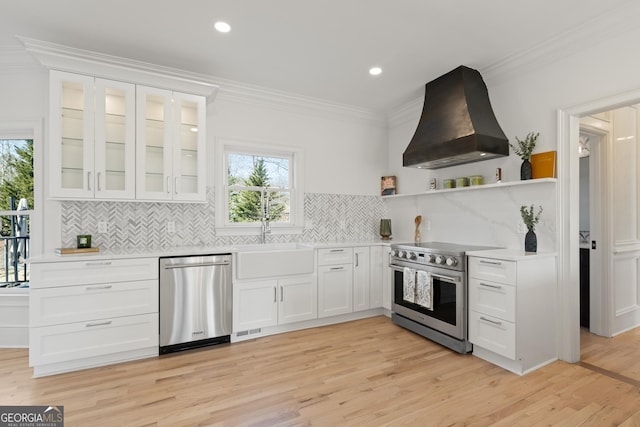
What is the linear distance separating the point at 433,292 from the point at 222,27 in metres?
3.03

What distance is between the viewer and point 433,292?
124 inches

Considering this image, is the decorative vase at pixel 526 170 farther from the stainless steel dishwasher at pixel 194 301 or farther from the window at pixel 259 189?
the stainless steel dishwasher at pixel 194 301

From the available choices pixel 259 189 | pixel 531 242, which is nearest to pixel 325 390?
pixel 531 242

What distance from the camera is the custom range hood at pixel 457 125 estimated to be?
3023 millimetres

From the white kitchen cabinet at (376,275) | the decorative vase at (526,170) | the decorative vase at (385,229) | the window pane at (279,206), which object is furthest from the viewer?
the decorative vase at (385,229)

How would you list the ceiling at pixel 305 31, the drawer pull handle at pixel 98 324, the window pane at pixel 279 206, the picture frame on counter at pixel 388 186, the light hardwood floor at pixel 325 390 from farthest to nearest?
the picture frame on counter at pixel 388 186 → the window pane at pixel 279 206 → the drawer pull handle at pixel 98 324 → the ceiling at pixel 305 31 → the light hardwood floor at pixel 325 390

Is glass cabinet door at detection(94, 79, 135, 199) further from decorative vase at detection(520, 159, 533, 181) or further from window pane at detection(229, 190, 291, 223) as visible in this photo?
decorative vase at detection(520, 159, 533, 181)

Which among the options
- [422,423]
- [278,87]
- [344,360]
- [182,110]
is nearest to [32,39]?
[182,110]

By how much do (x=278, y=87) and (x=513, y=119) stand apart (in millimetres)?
2547

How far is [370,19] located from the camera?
2521 millimetres

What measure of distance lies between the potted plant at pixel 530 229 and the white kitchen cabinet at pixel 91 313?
10.8ft

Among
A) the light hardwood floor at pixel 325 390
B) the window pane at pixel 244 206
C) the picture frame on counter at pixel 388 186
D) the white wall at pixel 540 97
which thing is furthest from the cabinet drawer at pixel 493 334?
the window pane at pixel 244 206

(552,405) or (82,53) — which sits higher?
(82,53)

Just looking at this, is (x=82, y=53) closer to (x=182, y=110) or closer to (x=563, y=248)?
(x=182, y=110)
